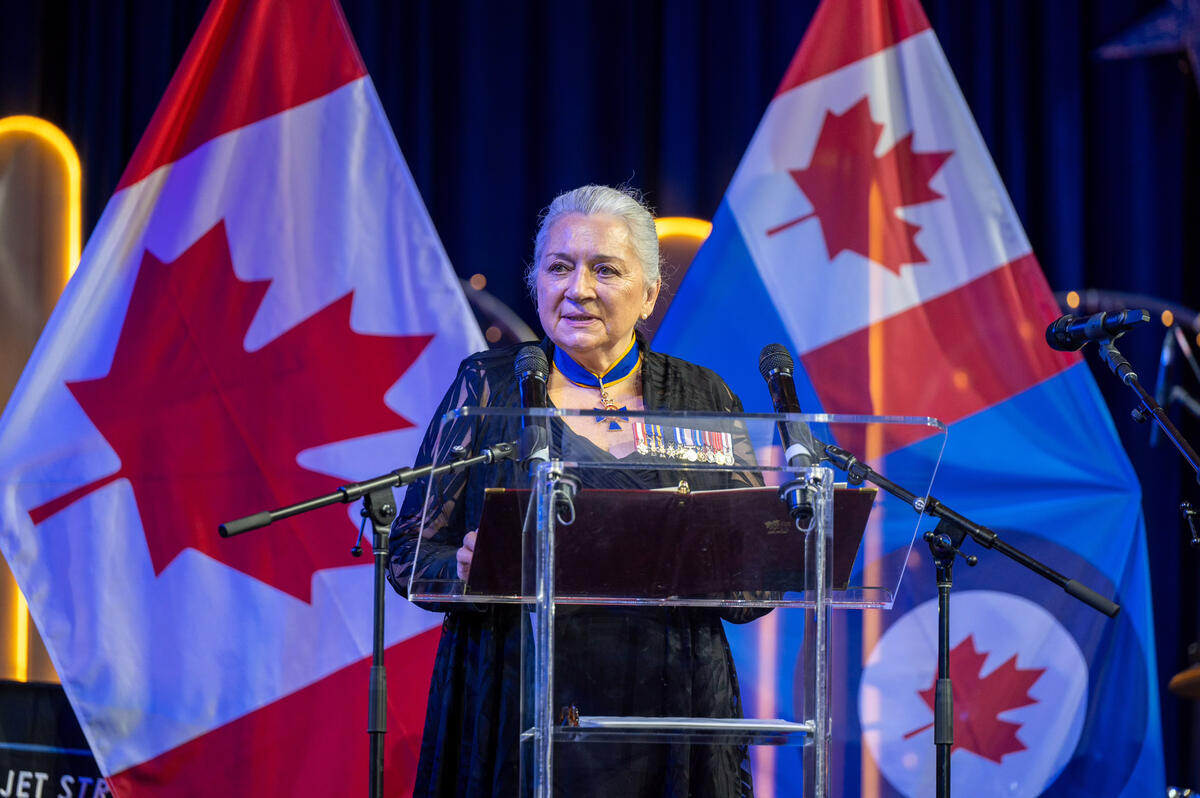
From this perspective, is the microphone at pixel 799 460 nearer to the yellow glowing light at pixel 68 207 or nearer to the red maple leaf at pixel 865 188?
the red maple leaf at pixel 865 188

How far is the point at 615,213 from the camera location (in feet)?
7.53

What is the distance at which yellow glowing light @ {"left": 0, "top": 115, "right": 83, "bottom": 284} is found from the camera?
352 centimetres

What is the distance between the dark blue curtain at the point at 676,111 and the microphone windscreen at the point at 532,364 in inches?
57.3

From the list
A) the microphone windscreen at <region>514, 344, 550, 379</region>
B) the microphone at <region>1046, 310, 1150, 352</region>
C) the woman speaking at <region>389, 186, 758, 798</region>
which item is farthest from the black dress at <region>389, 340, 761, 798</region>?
the microphone at <region>1046, 310, 1150, 352</region>

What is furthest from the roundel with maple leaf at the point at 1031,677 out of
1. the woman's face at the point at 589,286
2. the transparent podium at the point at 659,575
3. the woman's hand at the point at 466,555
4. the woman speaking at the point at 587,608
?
the woman's hand at the point at 466,555

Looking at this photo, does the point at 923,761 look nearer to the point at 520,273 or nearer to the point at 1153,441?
the point at 1153,441

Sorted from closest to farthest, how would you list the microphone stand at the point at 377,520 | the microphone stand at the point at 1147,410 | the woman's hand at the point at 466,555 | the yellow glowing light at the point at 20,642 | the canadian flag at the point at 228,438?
the woman's hand at the point at 466,555, the microphone stand at the point at 377,520, the microphone stand at the point at 1147,410, the canadian flag at the point at 228,438, the yellow glowing light at the point at 20,642

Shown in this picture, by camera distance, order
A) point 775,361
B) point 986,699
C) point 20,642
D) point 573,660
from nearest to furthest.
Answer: point 573,660 < point 775,361 < point 986,699 < point 20,642

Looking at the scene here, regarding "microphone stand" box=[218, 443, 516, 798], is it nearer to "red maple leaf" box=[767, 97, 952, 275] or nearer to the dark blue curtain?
the dark blue curtain

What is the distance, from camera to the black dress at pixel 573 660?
1.58 meters

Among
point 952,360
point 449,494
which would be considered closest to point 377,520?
point 449,494

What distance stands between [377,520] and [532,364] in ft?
1.20

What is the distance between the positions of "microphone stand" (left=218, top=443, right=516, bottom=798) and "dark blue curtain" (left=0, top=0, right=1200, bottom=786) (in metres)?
1.50

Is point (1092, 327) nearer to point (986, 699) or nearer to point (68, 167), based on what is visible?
point (986, 699)
